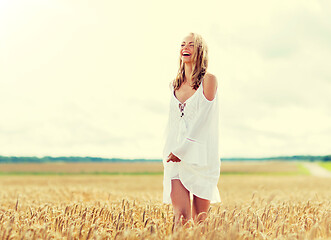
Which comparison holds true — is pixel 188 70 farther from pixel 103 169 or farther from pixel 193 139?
pixel 103 169

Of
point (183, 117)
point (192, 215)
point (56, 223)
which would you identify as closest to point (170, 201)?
point (192, 215)

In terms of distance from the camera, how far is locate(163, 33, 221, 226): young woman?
189 inches

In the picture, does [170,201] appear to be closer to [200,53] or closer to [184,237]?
[184,237]

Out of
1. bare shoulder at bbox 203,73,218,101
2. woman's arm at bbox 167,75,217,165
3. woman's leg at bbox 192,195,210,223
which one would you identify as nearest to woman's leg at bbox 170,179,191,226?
woman's leg at bbox 192,195,210,223

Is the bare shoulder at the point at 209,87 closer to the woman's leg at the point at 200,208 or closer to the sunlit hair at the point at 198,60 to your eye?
the sunlit hair at the point at 198,60

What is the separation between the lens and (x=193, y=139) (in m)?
4.81

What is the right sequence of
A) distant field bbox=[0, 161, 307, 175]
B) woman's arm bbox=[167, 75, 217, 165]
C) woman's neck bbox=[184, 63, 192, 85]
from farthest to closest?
distant field bbox=[0, 161, 307, 175], woman's neck bbox=[184, 63, 192, 85], woman's arm bbox=[167, 75, 217, 165]

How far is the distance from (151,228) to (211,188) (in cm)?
103

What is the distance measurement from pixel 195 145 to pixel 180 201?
0.71m

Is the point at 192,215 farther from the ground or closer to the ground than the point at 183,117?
closer to the ground

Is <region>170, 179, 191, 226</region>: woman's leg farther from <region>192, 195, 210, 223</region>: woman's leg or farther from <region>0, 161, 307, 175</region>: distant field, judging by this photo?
<region>0, 161, 307, 175</region>: distant field

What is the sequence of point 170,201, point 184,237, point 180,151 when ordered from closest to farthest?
point 184,237, point 180,151, point 170,201

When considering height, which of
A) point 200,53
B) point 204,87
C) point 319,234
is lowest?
point 319,234

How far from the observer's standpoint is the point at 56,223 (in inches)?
193
